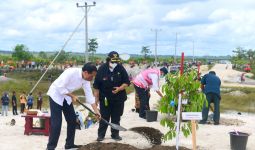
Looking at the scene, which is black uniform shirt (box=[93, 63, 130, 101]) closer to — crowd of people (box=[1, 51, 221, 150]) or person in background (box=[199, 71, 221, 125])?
crowd of people (box=[1, 51, 221, 150])

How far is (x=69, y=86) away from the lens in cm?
702

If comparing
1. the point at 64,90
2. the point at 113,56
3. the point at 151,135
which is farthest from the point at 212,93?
the point at 64,90

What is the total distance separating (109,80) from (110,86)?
A: 4.7 inches

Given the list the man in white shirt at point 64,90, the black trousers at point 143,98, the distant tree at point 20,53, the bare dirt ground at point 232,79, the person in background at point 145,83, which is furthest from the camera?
the distant tree at point 20,53

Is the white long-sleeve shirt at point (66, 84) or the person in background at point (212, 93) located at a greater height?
the white long-sleeve shirt at point (66, 84)

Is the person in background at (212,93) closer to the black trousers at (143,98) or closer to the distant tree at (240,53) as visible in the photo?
the black trousers at (143,98)

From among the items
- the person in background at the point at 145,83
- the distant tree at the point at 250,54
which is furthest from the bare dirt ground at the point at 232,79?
the distant tree at the point at 250,54

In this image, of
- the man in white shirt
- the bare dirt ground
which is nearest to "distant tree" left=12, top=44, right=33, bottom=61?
the bare dirt ground

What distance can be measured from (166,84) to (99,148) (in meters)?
1.54

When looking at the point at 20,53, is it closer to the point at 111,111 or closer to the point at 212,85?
the point at 212,85

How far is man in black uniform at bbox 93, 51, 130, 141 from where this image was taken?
8.24m

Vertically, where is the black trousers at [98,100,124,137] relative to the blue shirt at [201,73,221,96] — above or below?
below

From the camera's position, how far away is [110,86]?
830 centimetres

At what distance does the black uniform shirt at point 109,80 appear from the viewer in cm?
827
